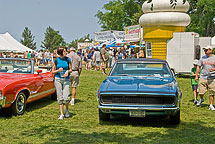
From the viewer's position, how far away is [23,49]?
43.7 m

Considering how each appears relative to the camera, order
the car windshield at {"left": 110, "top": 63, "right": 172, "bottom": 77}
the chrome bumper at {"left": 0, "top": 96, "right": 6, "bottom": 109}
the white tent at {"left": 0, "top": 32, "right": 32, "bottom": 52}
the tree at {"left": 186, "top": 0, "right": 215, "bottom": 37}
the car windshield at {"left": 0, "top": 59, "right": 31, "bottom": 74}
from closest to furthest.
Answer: the chrome bumper at {"left": 0, "top": 96, "right": 6, "bottom": 109} → the car windshield at {"left": 110, "top": 63, "right": 172, "bottom": 77} → the car windshield at {"left": 0, "top": 59, "right": 31, "bottom": 74} → the white tent at {"left": 0, "top": 32, "right": 32, "bottom": 52} → the tree at {"left": 186, "top": 0, "right": 215, "bottom": 37}

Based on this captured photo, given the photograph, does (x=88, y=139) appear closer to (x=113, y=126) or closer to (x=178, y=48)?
(x=113, y=126)

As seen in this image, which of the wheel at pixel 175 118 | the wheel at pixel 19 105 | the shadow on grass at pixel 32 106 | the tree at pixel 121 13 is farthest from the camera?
the tree at pixel 121 13

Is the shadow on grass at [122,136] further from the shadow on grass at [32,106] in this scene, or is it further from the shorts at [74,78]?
the shorts at [74,78]

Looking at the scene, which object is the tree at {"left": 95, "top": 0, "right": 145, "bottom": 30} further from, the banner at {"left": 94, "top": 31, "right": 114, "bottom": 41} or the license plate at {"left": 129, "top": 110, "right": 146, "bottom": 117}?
the license plate at {"left": 129, "top": 110, "right": 146, "bottom": 117}

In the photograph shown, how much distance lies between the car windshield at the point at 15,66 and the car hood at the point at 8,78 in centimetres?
38

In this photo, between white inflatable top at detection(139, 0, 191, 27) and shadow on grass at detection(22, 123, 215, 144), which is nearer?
shadow on grass at detection(22, 123, 215, 144)

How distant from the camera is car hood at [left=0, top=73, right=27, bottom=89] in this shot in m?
7.53

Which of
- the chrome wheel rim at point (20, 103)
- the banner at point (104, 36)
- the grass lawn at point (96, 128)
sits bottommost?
the grass lawn at point (96, 128)

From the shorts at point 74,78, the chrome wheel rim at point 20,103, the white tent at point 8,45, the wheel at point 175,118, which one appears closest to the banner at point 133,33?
the white tent at point 8,45

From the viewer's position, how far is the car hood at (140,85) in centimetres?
667

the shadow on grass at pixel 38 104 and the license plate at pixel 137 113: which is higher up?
the license plate at pixel 137 113

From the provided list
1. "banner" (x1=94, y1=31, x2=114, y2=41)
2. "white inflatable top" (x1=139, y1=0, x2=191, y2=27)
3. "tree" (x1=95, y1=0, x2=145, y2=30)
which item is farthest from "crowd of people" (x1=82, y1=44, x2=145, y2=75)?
"tree" (x1=95, y1=0, x2=145, y2=30)

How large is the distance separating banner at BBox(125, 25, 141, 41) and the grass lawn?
2278 centimetres
